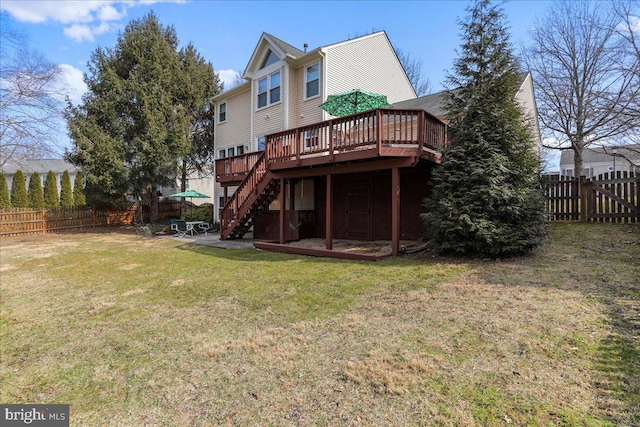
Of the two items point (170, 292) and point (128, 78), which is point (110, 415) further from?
point (128, 78)

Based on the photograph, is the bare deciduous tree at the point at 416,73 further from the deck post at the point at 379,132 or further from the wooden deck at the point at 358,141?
the deck post at the point at 379,132

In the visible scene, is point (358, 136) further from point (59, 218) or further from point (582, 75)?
point (59, 218)

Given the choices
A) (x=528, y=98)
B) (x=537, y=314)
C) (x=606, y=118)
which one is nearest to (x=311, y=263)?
(x=537, y=314)

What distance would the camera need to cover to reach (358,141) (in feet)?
26.4

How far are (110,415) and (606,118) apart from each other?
61.4 feet

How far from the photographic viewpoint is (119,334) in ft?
14.3

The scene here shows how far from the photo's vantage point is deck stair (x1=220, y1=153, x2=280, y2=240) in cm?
1141

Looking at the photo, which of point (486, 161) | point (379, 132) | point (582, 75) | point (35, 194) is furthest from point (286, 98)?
point (35, 194)

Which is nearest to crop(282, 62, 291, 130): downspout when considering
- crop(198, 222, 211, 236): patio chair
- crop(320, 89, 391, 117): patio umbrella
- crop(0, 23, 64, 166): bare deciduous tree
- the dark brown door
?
crop(320, 89, 391, 117): patio umbrella

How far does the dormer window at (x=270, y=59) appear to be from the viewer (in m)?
14.7

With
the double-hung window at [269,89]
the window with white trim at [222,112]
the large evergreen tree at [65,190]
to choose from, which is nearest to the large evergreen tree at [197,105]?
the window with white trim at [222,112]

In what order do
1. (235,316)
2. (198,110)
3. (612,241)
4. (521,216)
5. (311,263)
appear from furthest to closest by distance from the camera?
(198,110)
(311,263)
(612,241)
(521,216)
(235,316)

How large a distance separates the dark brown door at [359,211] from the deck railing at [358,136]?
8.75 ft

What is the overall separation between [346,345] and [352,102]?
336 inches
